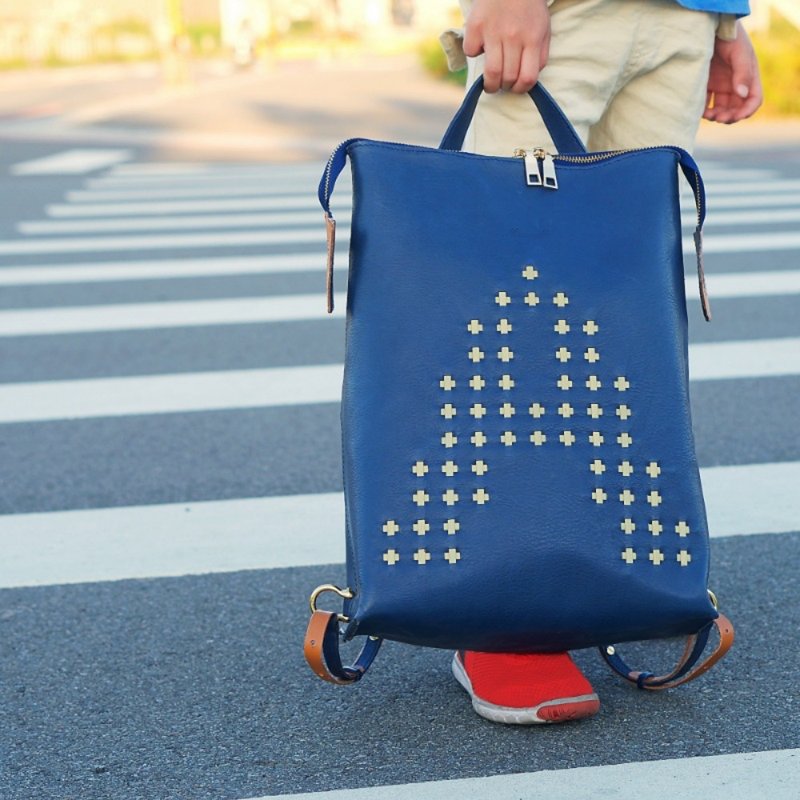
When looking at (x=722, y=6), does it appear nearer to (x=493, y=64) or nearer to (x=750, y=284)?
(x=493, y=64)

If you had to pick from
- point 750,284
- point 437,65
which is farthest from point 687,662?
point 437,65

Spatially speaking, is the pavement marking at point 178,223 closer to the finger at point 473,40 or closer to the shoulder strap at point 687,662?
the finger at point 473,40

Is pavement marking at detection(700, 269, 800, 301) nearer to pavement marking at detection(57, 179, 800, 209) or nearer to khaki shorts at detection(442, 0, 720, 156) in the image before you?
pavement marking at detection(57, 179, 800, 209)

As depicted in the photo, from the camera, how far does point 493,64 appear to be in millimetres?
2035

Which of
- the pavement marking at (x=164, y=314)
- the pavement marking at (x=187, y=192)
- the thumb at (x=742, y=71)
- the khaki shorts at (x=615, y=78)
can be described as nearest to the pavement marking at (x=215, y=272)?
the pavement marking at (x=164, y=314)

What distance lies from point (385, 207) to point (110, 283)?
14.9ft

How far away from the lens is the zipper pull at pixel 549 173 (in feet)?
6.23

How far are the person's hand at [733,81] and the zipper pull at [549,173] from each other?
701 millimetres

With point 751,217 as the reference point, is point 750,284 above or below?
above

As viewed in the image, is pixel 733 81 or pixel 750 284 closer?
pixel 733 81

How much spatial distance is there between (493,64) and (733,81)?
2.16 feet

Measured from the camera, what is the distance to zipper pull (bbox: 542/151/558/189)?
190 cm

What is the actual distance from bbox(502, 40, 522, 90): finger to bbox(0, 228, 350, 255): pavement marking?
16.7 feet

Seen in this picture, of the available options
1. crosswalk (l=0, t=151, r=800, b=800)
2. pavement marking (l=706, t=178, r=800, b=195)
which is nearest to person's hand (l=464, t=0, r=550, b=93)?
crosswalk (l=0, t=151, r=800, b=800)
